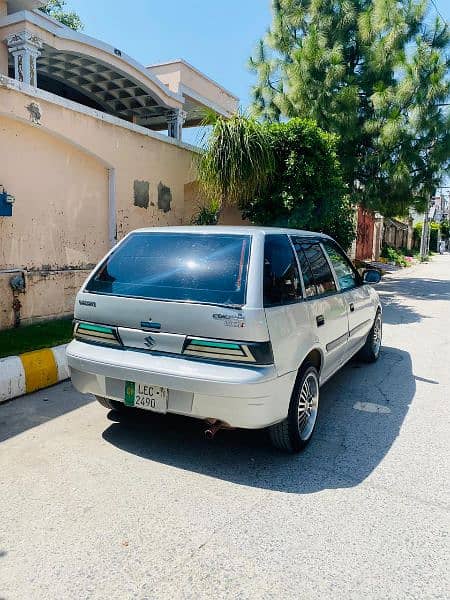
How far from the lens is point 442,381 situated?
5605 mm

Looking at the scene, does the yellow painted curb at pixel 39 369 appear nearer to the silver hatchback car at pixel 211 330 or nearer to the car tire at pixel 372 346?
the silver hatchback car at pixel 211 330

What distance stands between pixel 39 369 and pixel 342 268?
3.27 m

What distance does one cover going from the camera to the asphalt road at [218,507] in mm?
2336

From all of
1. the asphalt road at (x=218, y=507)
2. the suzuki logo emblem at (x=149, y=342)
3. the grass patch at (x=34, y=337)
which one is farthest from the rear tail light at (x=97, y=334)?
the grass patch at (x=34, y=337)

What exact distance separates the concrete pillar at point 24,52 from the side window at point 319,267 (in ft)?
18.8

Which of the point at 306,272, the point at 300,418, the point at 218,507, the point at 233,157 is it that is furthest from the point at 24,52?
the point at 218,507

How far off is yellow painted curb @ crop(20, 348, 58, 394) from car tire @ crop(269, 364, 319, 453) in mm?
2632

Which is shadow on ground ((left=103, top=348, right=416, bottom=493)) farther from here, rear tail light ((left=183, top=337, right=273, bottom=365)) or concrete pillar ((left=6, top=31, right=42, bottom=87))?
concrete pillar ((left=6, top=31, right=42, bottom=87))

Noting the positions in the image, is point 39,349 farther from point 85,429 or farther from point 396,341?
point 396,341

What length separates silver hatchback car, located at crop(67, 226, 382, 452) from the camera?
124 inches

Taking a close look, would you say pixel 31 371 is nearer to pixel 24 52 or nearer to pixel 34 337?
pixel 34 337

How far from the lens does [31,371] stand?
4918 mm

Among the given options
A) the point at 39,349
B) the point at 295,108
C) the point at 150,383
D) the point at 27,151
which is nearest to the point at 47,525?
the point at 150,383

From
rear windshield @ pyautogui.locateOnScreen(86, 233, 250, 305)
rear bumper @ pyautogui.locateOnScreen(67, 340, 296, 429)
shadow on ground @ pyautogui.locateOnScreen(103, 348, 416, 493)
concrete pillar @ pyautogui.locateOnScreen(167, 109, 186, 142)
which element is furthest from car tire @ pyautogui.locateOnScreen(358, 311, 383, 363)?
concrete pillar @ pyautogui.locateOnScreen(167, 109, 186, 142)
